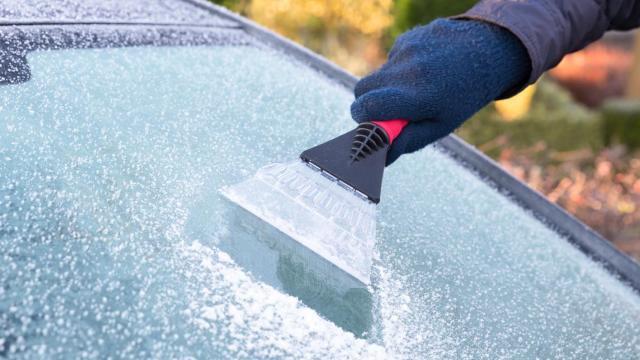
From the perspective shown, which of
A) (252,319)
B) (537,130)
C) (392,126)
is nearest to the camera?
(252,319)

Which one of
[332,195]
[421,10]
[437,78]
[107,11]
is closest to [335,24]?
→ [421,10]

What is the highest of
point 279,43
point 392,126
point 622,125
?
point 392,126

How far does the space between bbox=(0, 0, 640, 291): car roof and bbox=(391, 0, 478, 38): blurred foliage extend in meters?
6.78

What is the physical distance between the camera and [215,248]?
890 mm

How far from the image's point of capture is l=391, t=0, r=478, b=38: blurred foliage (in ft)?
27.4

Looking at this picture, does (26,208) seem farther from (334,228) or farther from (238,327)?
(334,228)

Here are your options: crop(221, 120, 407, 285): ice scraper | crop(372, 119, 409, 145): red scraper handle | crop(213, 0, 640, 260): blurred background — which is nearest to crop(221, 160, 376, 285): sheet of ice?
crop(221, 120, 407, 285): ice scraper

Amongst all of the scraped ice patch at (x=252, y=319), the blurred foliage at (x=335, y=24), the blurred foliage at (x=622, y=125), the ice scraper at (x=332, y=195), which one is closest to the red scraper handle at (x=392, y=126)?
the ice scraper at (x=332, y=195)

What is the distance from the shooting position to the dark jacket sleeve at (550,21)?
120 centimetres

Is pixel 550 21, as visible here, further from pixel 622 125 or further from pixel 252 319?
pixel 622 125

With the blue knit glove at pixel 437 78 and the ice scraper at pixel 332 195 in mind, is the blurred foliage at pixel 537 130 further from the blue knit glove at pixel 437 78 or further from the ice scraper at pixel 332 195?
the ice scraper at pixel 332 195

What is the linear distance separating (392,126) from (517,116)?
6959 mm

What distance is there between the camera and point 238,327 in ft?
2.63

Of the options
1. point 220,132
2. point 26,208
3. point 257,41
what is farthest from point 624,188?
point 26,208
